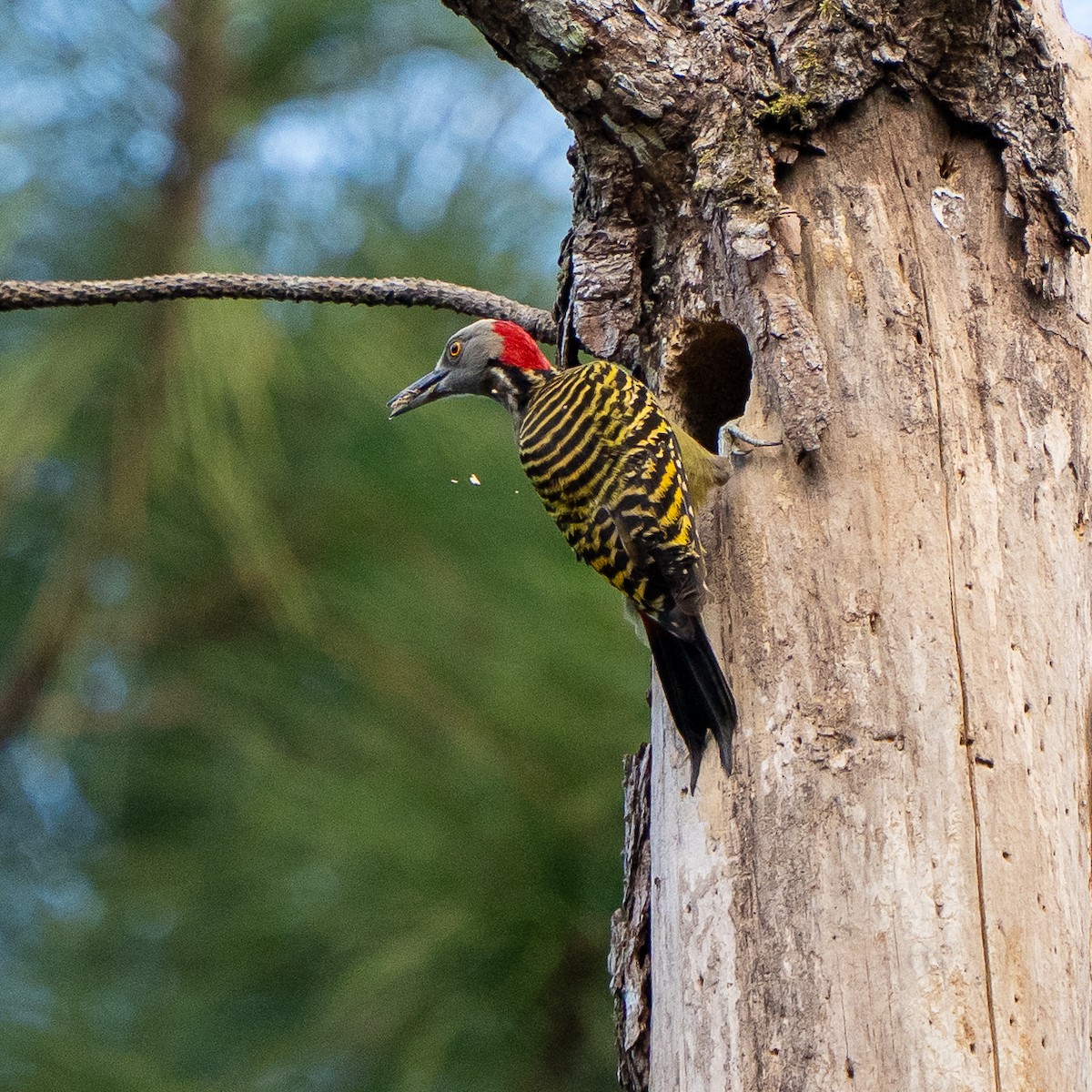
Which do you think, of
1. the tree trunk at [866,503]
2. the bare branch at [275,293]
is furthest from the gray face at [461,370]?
the tree trunk at [866,503]

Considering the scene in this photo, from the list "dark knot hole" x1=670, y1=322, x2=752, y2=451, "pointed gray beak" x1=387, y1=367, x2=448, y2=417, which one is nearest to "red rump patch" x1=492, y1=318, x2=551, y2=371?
"pointed gray beak" x1=387, y1=367, x2=448, y2=417

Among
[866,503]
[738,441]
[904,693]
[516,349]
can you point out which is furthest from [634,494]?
[516,349]

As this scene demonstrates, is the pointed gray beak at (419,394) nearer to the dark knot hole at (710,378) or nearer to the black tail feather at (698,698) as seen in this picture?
the dark knot hole at (710,378)

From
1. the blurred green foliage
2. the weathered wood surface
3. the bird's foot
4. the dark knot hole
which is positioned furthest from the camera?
the blurred green foliage

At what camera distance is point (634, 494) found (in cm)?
271

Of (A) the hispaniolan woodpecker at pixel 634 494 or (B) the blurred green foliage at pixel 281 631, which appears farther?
(B) the blurred green foliage at pixel 281 631

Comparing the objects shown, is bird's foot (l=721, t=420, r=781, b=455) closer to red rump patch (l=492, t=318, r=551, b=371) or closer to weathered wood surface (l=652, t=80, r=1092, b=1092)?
weathered wood surface (l=652, t=80, r=1092, b=1092)

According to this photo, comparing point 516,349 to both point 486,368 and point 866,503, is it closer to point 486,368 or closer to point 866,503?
point 486,368

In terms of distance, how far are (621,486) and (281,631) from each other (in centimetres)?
123

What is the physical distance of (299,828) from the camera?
3.14 m

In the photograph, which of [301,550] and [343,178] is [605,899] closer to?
[301,550]

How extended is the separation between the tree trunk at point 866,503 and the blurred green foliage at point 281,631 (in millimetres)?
852

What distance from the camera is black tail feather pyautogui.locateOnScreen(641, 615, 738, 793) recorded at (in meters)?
2.17

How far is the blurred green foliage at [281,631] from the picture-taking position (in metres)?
3.08
